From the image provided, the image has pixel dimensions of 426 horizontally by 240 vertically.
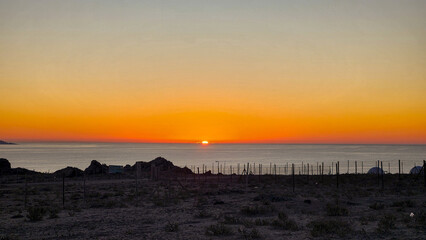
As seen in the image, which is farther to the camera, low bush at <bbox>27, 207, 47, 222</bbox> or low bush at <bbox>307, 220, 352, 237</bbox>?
low bush at <bbox>27, 207, 47, 222</bbox>

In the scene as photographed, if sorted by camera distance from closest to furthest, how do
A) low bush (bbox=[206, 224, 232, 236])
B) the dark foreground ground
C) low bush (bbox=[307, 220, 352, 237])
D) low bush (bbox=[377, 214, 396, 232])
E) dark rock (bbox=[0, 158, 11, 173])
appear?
low bush (bbox=[307, 220, 352, 237]), low bush (bbox=[206, 224, 232, 236]), the dark foreground ground, low bush (bbox=[377, 214, 396, 232]), dark rock (bbox=[0, 158, 11, 173])

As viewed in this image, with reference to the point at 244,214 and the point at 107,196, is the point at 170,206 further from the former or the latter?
the point at 107,196

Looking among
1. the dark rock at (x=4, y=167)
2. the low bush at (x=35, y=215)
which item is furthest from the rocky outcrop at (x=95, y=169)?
the low bush at (x=35, y=215)

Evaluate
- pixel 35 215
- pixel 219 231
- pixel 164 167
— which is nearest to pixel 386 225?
pixel 219 231

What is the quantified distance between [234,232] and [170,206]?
10344 millimetres

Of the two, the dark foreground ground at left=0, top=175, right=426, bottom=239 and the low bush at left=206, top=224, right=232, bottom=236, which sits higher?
the low bush at left=206, top=224, right=232, bottom=236

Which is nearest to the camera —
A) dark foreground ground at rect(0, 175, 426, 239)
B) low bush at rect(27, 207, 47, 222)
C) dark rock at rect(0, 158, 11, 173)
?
dark foreground ground at rect(0, 175, 426, 239)

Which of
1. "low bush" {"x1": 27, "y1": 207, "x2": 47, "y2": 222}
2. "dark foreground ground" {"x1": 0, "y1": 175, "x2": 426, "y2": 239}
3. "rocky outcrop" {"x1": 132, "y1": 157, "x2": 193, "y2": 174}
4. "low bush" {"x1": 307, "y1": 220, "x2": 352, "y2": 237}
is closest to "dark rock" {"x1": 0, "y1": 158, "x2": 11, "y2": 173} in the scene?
"rocky outcrop" {"x1": 132, "y1": 157, "x2": 193, "y2": 174}

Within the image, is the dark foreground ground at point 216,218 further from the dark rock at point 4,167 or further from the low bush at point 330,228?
the dark rock at point 4,167

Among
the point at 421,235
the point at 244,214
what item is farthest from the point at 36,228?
the point at 421,235

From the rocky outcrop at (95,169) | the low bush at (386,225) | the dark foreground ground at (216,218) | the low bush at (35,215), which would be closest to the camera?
the dark foreground ground at (216,218)

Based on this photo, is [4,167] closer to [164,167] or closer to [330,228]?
[164,167]

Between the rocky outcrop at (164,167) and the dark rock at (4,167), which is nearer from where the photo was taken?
the dark rock at (4,167)

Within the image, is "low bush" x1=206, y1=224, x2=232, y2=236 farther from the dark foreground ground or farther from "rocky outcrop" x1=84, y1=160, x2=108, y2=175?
"rocky outcrop" x1=84, y1=160, x2=108, y2=175
